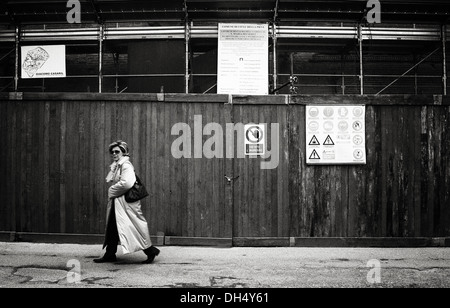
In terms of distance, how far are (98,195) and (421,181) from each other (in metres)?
6.47

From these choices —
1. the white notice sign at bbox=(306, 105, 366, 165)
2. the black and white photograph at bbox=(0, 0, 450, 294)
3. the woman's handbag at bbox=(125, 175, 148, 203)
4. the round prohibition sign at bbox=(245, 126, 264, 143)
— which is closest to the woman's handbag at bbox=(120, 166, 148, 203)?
the woman's handbag at bbox=(125, 175, 148, 203)

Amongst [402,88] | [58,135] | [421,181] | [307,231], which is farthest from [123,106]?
[402,88]

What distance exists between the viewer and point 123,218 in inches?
273

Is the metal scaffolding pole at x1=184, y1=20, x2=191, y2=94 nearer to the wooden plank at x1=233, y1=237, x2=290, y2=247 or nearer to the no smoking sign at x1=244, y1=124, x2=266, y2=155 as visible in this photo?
the no smoking sign at x1=244, y1=124, x2=266, y2=155

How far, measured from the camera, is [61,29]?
9844mm

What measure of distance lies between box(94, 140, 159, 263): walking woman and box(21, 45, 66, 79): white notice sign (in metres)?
3.60

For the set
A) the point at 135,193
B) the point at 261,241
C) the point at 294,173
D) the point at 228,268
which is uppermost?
the point at 294,173

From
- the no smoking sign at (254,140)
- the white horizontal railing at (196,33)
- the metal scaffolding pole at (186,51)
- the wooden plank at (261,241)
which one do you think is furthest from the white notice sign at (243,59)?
the wooden plank at (261,241)

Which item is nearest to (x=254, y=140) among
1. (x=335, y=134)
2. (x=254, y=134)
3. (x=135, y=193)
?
(x=254, y=134)

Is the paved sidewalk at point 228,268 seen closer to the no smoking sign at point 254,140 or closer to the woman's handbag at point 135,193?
the woman's handbag at point 135,193

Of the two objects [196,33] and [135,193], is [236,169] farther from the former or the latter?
[196,33]

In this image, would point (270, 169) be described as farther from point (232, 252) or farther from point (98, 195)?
point (98, 195)

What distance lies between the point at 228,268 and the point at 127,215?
179 centimetres

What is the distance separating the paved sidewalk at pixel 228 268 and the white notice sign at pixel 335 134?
180cm
